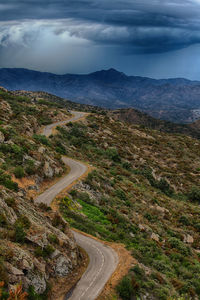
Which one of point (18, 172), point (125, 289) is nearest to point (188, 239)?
point (125, 289)

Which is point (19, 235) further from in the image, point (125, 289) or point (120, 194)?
point (120, 194)

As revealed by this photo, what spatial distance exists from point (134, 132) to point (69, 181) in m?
56.9

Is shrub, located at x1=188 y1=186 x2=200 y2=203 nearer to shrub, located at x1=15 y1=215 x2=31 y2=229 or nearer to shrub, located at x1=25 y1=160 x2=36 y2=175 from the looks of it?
shrub, located at x1=25 y1=160 x2=36 y2=175

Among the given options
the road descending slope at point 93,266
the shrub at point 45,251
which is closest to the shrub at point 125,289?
the road descending slope at point 93,266

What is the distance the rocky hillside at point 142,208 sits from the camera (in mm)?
19094

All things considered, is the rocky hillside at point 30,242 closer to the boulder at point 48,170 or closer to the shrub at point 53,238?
the shrub at point 53,238

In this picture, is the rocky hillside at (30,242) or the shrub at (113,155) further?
the shrub at (113,155)

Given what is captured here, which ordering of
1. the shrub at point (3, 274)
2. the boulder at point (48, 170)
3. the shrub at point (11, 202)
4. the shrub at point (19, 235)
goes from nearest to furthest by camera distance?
the shrub at point (3, 274) < the shrub at point (19, 235) < the shrub at point (11, 202) < the boulder at point (48, 170)

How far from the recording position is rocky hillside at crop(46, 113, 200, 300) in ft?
62.6

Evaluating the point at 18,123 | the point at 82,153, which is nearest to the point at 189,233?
the point at 82,153

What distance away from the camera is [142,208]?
33.9m

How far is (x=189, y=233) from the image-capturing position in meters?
32.5

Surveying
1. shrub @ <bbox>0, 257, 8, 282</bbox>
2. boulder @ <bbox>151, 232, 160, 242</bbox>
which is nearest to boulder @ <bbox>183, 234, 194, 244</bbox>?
boulder @ <bbox>151, 232, 160, 242</bbox>

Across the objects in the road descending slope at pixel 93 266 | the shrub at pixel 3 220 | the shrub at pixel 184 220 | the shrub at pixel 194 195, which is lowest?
the shrub at pixel 194 195
